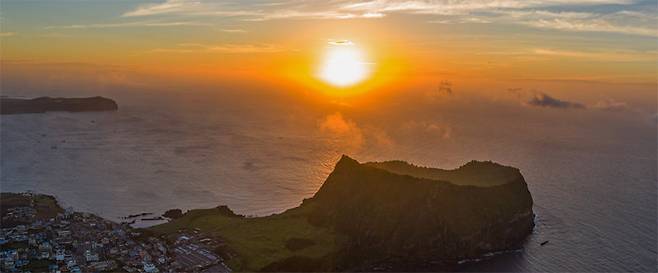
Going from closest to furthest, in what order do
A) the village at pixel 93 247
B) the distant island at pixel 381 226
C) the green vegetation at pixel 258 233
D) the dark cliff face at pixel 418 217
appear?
the village at pixel 93 247, the green vegetation at pixel 258 233, the distant island at pixel 381 226, the dark cliff face at pixel 418 217

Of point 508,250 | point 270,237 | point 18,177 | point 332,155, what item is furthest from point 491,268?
point 18,177

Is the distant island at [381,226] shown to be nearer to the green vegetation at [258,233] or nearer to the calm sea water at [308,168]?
the green vegetation at [258,233]

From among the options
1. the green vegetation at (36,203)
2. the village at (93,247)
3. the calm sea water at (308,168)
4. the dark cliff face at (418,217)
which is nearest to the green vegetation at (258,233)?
the village at (93,247)

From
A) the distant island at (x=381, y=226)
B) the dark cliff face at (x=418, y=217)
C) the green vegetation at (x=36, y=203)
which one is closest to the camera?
the distant island at (x=381, y=226)

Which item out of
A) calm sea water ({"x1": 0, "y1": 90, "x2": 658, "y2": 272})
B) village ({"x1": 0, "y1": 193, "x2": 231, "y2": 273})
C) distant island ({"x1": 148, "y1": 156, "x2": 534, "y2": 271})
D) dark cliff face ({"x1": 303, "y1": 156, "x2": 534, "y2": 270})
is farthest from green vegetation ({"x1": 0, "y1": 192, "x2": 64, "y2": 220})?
dark cliff face ({"x1": 303, "y1": 156, "x2": 534, "y2": 270})

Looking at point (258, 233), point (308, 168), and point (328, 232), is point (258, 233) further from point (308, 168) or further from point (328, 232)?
point (308, 168)

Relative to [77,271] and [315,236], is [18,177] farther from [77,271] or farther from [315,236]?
[315,236]
